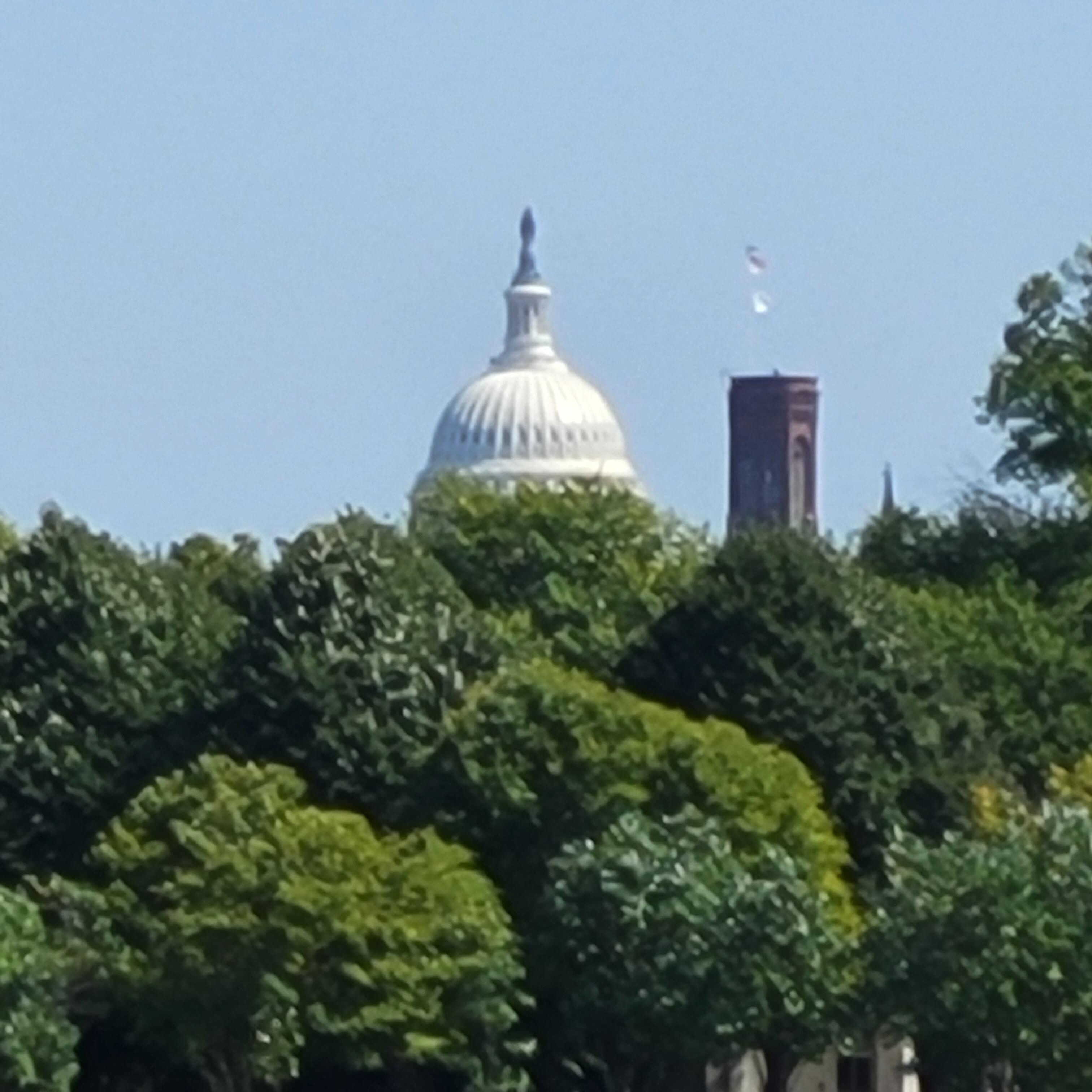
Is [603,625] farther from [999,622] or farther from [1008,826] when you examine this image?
[1008,826]

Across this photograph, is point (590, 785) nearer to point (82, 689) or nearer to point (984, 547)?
point (82, 689)

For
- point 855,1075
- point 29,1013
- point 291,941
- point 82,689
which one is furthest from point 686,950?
point 855,1075

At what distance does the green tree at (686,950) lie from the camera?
81.0 metres

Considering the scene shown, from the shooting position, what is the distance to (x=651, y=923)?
267 feet

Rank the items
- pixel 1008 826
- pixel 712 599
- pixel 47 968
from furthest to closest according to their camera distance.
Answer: pixel 712 599 → pixel 1008 826 → pixel 47 968

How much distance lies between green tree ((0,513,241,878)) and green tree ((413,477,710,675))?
9.54 m

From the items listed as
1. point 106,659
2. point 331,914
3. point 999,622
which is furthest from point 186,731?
point 999,622

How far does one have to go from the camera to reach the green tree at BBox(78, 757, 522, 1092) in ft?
262

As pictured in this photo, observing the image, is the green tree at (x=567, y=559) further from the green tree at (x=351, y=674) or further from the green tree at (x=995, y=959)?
the green tree at (x=995, y=959)

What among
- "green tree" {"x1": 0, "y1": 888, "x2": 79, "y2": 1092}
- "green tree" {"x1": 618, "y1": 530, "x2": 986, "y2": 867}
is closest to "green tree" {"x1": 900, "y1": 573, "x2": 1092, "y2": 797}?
"green tree" {"x1": 618, "y1": 530, "x2": 986, "y2": 867}

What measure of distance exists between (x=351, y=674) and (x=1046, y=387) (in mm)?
21759

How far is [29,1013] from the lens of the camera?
77875 millimetres

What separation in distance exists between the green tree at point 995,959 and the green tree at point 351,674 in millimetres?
8309

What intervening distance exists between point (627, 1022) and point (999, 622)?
17.5 meters
